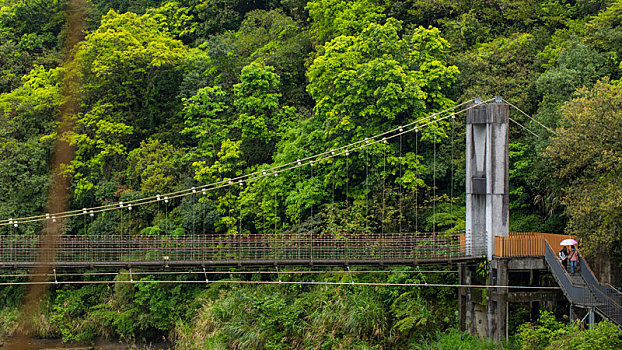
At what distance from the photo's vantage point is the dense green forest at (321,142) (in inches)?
709

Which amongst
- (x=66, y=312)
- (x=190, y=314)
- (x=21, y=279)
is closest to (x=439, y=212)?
(x=190, y=314)

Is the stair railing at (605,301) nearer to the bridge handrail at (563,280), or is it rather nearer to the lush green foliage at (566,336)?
the bridge handrail at (563,280)

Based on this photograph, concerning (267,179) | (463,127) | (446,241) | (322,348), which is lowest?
(322,348)

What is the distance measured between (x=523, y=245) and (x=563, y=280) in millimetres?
1531

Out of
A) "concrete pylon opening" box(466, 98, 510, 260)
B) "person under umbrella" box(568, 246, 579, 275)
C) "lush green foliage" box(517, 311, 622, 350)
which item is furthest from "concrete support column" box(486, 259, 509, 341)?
"person under umbrella" box(568, 246, 579, 275)

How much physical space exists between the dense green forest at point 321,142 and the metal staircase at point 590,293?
70 cm

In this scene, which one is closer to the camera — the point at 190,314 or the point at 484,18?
the point at 190,314

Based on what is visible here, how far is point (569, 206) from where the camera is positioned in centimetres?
1623

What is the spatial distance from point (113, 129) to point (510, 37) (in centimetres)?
1501

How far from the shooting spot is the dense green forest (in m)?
18.0

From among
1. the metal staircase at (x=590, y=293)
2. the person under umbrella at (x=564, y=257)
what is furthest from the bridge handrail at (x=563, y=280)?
the person under umbrella at (x=564, y=257)

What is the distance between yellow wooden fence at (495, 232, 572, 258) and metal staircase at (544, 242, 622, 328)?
103cm

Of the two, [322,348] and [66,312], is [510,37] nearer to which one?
[322,348]

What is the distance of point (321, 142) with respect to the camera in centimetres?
2306
